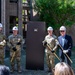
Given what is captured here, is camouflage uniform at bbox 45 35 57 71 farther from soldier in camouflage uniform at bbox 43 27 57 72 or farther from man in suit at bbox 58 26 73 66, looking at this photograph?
man in suit at bbox 58 26 73 66

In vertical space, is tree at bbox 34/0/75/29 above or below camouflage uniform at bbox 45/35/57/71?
above

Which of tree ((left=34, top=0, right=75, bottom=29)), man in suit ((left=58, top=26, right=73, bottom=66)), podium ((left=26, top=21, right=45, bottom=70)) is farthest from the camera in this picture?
tree ((left=34, top=0, right=75, bottom=29))

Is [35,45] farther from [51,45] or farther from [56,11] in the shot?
[56,11]

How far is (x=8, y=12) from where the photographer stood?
22.7 metres

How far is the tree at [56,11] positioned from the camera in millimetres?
24844

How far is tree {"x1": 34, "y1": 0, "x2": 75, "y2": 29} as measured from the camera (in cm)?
2484

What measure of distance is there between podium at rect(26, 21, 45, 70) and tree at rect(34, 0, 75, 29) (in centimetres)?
1357

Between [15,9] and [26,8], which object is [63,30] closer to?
[15,9]

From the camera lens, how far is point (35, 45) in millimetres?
11430

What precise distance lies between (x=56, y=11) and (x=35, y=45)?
45.9ft

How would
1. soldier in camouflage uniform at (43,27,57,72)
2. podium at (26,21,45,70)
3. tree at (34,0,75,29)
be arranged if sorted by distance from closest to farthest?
soldier in camouflage uniform at (43,27,57,72) < podium at (26,21,45,70) < tree at (34,0,75,29)

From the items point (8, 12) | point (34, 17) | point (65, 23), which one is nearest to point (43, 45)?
point (8, 12)

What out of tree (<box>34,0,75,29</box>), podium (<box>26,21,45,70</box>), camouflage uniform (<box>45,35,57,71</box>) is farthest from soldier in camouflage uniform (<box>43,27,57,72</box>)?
tree (<box>34,0,75,29</box>)

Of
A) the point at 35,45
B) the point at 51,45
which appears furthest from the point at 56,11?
the point at 51,45
